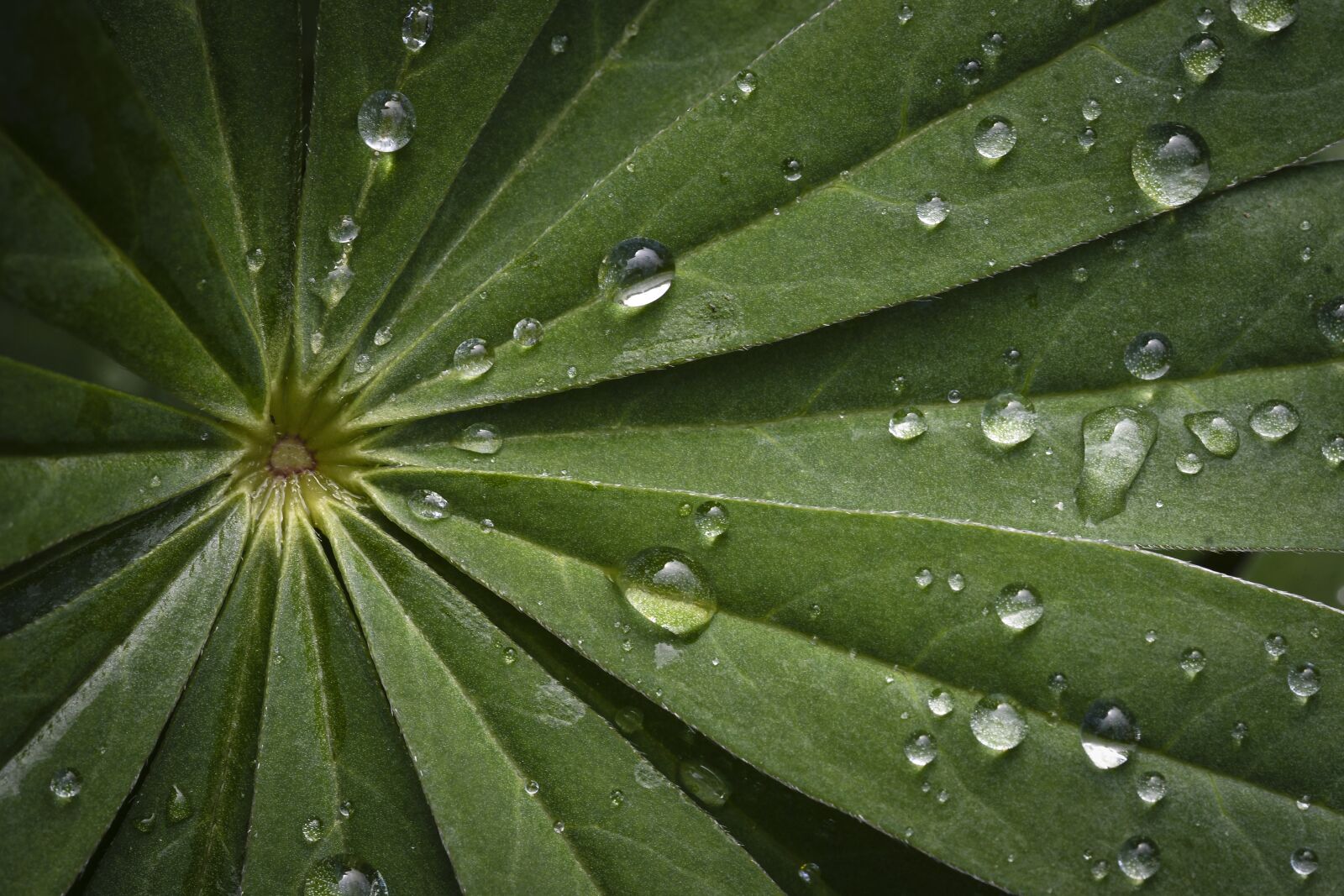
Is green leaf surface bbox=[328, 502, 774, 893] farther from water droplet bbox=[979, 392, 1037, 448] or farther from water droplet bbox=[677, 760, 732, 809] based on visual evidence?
water droplet bbox=[979, 392, 1037, 448]

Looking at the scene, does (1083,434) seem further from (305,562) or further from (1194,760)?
(305,562)

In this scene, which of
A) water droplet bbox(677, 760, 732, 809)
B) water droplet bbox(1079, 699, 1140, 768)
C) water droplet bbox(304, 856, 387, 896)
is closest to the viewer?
water droplet bbox(1079, 699, 1140, 768)

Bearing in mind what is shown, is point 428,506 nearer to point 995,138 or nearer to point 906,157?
point 906,157

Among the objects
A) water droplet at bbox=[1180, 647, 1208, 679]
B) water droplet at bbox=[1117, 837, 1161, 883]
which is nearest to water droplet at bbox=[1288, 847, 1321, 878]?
water droplet at bbox=[1117, 837, 1161, 883]

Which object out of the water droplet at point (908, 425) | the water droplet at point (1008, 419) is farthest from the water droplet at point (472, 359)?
the water droplet at point (1008, 419)

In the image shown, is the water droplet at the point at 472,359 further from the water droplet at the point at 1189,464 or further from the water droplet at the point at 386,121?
the water droplet at the point at 1189,464

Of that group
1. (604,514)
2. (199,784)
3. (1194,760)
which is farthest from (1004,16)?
(199,784)

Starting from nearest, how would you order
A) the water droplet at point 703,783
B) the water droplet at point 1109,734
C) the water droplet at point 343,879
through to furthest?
the water droplet at point 1109,734, the water droplet at point 343,879, the water droplet at point 703,783
